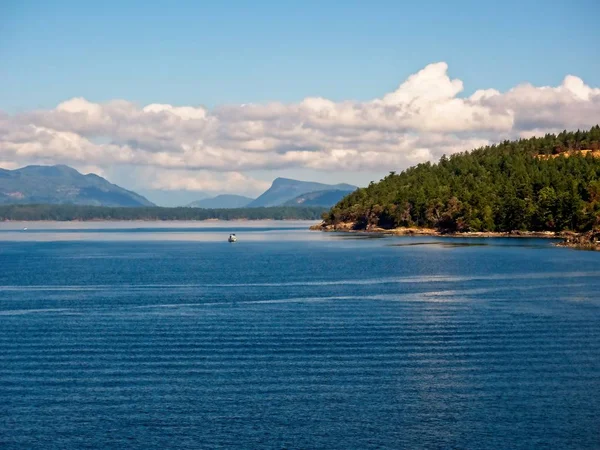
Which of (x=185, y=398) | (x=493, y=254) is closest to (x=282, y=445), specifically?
(x=185, y=398)

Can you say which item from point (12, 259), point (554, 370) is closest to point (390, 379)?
point (554, 370)

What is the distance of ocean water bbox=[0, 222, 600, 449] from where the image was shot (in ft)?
126

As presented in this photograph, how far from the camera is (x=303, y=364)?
5188 centimetres

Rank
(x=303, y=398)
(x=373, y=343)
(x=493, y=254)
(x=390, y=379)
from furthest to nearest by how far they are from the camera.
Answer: (x=493, y=254)
(x=373, y=343)
(x=390, y=379)
(x=303, y=398)

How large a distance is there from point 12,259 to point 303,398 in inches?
4989

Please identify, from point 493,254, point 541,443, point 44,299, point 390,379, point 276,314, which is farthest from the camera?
point 493,254

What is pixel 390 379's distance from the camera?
47906 mm

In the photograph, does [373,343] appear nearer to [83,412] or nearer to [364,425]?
[364,425]

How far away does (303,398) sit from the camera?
143 feet

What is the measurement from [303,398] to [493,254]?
371 feet

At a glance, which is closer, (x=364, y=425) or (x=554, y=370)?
(x=364, y=425)

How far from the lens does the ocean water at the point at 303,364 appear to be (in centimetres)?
3838

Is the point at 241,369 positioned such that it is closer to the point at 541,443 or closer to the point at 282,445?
the point at 282,445

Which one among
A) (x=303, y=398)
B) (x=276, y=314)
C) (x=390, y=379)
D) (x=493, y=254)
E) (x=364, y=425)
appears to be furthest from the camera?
(x=493, y=254)
